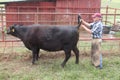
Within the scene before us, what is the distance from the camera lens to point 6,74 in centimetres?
641

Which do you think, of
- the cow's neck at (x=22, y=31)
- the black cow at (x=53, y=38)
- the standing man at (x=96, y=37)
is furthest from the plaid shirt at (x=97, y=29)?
the cow's neck at (x=22, y=31)

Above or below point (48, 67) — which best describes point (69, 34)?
above

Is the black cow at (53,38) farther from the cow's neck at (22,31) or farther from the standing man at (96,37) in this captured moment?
the standing man at (96,37)

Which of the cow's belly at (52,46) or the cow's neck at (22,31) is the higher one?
the cow's neck at (22,31)

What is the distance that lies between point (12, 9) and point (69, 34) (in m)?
8.52

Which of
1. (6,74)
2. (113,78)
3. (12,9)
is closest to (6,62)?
(6,74)

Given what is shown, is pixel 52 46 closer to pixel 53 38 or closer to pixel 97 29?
pixel 53 38

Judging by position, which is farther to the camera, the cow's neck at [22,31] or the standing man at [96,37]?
the cow's neck at [22,31]

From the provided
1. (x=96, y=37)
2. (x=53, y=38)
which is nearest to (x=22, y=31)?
(x=53, y=38)

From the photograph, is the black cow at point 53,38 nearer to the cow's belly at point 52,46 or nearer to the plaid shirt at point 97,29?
the cow's belly at point 52,46

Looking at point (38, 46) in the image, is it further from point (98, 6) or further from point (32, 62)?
point (98, 6)

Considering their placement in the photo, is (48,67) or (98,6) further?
(98,6)

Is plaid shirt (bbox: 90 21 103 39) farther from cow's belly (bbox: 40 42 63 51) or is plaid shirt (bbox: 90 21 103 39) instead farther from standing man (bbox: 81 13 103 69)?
cow's belly (bbox: 40 42 63 51)

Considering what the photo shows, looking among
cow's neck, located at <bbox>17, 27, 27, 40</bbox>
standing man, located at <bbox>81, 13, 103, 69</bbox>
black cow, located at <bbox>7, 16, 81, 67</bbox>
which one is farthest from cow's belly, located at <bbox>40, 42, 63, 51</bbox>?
standing man, located at <bbox>81, 13, 103, 69</bbox>
